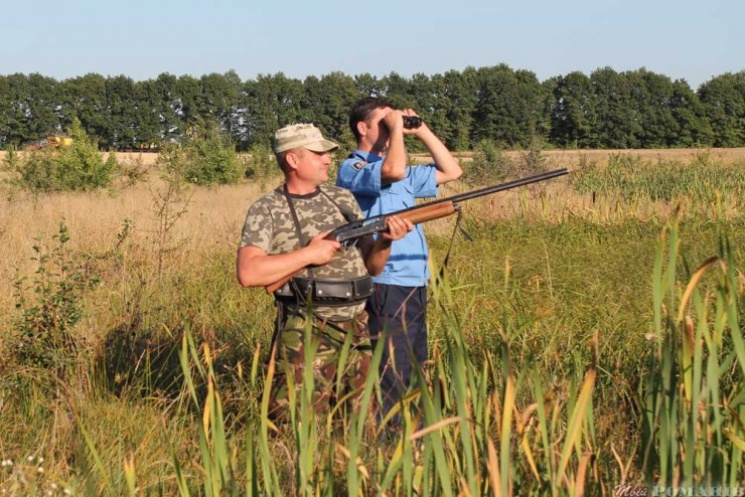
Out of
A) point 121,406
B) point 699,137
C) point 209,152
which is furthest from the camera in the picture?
point 699,137

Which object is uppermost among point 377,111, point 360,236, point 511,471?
point 377,111

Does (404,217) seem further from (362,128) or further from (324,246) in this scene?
(362,128)

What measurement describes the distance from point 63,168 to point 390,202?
18481 mm

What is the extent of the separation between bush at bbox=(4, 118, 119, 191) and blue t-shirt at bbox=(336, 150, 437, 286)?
1688cm

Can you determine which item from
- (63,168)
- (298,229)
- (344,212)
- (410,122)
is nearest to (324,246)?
(298,229)

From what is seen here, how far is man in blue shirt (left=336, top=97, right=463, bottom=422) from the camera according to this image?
171 inches

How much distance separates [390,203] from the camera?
4.48m

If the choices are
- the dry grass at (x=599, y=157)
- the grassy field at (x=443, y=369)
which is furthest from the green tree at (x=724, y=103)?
the grassy field at (x=443, y=369)

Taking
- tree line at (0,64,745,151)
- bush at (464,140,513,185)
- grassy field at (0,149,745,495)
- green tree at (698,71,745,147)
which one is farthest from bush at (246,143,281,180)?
green tree at (698,71,745,147)

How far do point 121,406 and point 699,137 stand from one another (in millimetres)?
72720

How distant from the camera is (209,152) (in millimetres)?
26797

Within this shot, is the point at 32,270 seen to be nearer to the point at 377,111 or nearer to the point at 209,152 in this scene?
the point at 377,111

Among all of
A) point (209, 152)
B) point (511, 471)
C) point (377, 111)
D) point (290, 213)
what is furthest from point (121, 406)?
point (209, 152)

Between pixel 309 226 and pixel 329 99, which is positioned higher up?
pixel 329 99
